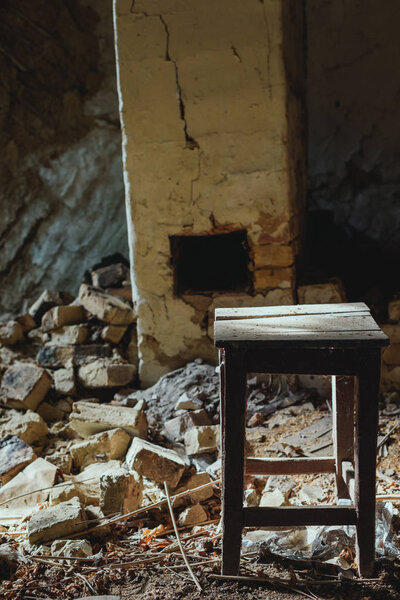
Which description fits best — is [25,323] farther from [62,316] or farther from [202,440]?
[202,440]

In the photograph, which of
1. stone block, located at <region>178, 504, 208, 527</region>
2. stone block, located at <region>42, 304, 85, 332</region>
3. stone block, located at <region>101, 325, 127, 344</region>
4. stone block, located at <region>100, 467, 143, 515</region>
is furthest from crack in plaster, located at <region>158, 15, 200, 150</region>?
stone block, located at <region>178, 504, 208, 527</region>

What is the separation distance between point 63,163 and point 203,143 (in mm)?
3493

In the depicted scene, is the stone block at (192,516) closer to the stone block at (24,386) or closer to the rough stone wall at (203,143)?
the rough stone wall at (203,143)

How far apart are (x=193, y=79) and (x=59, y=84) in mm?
3610

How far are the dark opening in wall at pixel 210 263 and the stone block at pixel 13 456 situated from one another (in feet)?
4.96

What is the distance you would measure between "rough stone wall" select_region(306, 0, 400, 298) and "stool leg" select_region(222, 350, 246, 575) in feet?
12.3

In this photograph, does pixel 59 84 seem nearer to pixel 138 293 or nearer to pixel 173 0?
pixel 173 0

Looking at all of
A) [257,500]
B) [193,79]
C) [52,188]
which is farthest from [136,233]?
[52,188]

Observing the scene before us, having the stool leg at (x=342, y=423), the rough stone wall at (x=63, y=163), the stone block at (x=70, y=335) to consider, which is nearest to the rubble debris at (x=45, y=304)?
the stone block at (x=70, y=335)

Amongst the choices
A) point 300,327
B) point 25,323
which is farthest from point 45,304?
point 300,327

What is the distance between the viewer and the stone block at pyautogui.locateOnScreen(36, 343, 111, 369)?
3936 mm

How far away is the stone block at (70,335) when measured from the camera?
401cm

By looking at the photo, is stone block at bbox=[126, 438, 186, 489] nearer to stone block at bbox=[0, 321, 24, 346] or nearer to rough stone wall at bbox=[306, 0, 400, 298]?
stone block at bbox=[0, 321, 24, 346]

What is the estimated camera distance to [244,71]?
11.1ft
